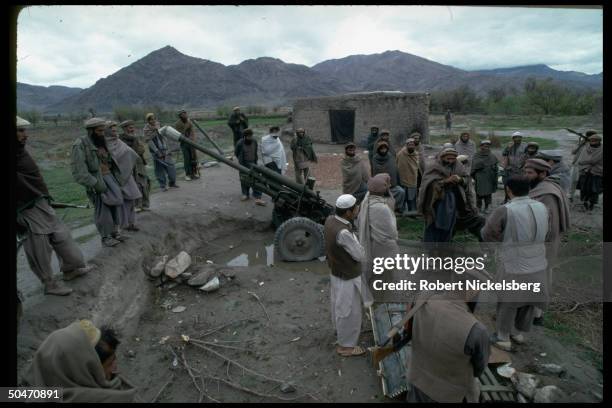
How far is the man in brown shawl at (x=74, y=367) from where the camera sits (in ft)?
6.34

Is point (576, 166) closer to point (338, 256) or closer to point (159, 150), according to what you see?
point (338, 256)

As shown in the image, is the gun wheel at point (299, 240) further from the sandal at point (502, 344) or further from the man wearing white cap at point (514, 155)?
the man wearing white cap at point (514, 155)

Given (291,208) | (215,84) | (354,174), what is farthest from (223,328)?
(215,84)

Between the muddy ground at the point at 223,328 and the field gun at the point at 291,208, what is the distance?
28cm

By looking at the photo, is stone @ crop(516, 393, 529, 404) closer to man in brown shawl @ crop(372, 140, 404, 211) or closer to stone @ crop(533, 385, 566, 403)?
stone @ crop(533, 385, 566, 403)

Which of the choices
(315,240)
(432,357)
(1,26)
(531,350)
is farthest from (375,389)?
(1,26)

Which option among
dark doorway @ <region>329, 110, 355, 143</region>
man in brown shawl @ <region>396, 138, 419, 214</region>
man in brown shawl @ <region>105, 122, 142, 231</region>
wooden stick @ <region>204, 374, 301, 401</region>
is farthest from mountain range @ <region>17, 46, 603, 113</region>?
wooden stick @ <region>204, 374, 301, 401</region>

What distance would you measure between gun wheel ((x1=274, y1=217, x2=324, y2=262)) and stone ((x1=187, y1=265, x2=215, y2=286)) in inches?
45.3

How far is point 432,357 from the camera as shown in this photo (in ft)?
7.24

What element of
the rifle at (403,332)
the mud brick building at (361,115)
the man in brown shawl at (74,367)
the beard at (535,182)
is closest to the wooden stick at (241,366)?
the rifle at (403,332)

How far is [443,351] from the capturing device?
6.93 ft

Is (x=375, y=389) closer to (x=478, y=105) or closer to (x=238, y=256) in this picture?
(x=238, y=256)

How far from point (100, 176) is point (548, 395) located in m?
5.13

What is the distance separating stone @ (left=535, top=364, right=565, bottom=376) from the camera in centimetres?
311
